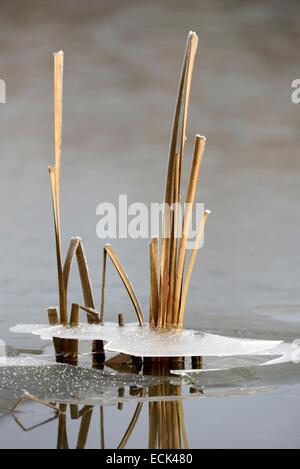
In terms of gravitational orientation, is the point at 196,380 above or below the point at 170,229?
below

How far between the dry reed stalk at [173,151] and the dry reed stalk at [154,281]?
0.7 inches

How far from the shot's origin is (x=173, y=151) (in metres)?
1.18

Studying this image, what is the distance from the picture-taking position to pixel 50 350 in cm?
132

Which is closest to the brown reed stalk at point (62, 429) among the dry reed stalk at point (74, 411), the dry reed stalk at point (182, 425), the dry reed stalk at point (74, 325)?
the dry reed stalk at point (74, 411)

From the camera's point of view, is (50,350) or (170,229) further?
(50,350)

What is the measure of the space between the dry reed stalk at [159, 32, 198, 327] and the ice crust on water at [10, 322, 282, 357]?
6 centimetres

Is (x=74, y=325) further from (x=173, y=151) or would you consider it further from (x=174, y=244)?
(x=173, y=151)

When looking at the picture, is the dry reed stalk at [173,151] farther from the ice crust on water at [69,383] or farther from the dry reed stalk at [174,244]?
the ice crust on water at [69,383]

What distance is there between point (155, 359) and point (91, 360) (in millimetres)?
107

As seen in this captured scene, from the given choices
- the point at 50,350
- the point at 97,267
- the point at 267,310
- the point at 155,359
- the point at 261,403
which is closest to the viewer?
the point at 261,403

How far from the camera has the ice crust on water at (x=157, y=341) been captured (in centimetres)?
110
